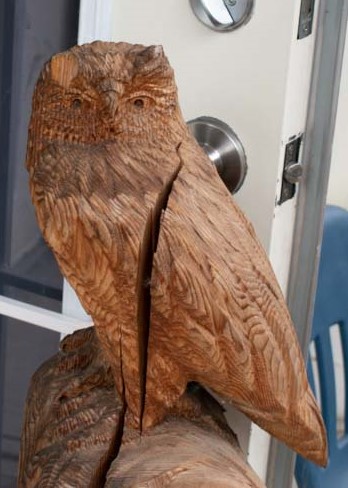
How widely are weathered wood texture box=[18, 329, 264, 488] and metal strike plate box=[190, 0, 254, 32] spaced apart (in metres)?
0.30

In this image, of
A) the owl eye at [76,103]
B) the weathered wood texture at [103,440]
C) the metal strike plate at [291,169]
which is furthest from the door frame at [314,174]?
the owl eye at [76,103]

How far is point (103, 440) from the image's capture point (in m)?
0.84

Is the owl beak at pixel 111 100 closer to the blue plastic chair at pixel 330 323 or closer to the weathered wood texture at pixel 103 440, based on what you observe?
the weathered wood texture at pixel 103 440

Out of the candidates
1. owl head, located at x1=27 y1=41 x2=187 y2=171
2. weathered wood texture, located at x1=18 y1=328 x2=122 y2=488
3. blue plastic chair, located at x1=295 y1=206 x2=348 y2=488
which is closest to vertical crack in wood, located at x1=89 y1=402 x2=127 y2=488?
weathered wood texture, located at x1=18 y1=328 x2=122 y2=488

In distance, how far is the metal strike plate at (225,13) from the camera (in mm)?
969

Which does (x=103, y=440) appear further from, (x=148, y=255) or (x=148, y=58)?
(x=148, y=58)

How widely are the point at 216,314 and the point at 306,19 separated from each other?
321 millimetres

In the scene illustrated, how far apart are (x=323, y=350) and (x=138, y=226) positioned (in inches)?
32.2

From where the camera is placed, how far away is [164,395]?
85 cm

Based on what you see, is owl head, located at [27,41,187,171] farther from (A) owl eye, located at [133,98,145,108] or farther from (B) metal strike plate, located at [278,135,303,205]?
(B) metal strike plate, located at [278,135,303,205]

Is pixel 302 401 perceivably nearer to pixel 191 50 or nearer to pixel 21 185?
pixel 191 50

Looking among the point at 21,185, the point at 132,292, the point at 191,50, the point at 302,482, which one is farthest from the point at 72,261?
the point at 302,482

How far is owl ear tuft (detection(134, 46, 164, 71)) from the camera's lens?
80 centimetres

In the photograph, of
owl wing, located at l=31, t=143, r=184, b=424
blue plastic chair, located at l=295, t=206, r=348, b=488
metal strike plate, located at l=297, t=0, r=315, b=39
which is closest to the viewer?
owl wing, located at l=31, t=143, r=184, b=424
